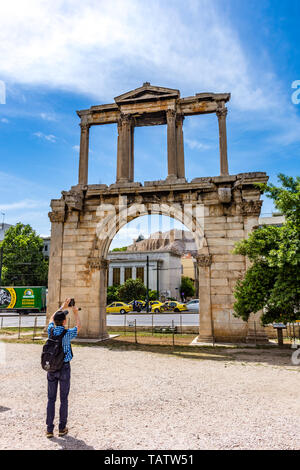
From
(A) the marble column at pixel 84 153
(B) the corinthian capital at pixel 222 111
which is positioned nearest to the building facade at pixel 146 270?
(A) the marble column at pixel 84 153

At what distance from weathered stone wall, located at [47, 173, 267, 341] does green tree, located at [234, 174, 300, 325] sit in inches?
106

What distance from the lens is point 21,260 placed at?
46.4 m

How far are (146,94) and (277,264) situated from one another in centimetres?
1173

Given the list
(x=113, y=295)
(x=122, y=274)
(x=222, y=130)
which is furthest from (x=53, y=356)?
(x=122, y=274)

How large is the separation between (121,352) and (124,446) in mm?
8090

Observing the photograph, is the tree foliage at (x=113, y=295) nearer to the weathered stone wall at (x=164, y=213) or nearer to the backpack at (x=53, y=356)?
the weathered stone wall at (x=164, y=213)

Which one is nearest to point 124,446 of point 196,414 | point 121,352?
point 196,414

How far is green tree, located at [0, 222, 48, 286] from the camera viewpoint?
4616 cm

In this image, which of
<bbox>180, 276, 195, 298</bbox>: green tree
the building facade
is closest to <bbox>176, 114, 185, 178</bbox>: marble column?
the building facade

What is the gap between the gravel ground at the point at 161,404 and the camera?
14.6ft

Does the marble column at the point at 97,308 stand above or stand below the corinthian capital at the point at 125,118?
below

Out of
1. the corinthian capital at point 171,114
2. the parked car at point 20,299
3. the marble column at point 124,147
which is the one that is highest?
the corinthian capital at point 171,114

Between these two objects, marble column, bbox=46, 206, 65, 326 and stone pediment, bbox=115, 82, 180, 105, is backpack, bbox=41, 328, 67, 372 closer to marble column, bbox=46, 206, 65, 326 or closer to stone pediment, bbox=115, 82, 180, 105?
marble column, bbox=46, 206, 65, 326

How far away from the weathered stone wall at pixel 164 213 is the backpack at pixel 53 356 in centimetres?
1057
